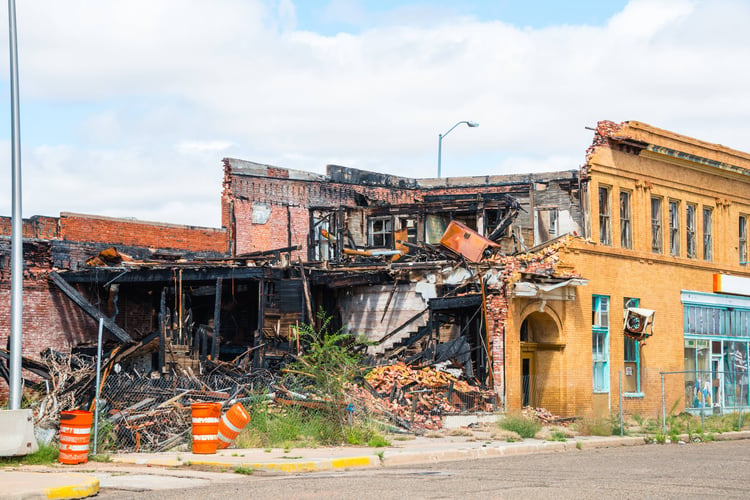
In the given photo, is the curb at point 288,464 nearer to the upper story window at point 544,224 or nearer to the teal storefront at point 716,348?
the teal storefront at point 716,348

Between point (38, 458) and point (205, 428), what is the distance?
9.10 ft

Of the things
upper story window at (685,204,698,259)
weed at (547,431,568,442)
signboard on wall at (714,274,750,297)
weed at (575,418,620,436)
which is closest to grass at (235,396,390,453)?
weed at (547,431,568,442)

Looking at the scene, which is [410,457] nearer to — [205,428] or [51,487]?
[205,428]

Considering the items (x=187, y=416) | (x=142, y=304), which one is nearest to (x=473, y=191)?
(x=142, y=304)

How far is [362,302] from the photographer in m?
31.5

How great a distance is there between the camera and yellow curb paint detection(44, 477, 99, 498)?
42.4ft

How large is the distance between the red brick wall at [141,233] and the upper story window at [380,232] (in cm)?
582

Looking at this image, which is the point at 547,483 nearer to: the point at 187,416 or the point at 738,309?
the point at 187,416

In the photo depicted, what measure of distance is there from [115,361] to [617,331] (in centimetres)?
1553

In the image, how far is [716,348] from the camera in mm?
37562

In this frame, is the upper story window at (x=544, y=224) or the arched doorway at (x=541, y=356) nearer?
the arched doorway at (x=541, y=356)

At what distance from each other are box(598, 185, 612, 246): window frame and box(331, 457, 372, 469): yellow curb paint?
17170 mm

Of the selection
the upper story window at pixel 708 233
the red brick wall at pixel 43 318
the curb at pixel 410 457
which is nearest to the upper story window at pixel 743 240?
the upper story window at pixel 708 233

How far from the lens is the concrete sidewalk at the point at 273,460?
13.3 meters
